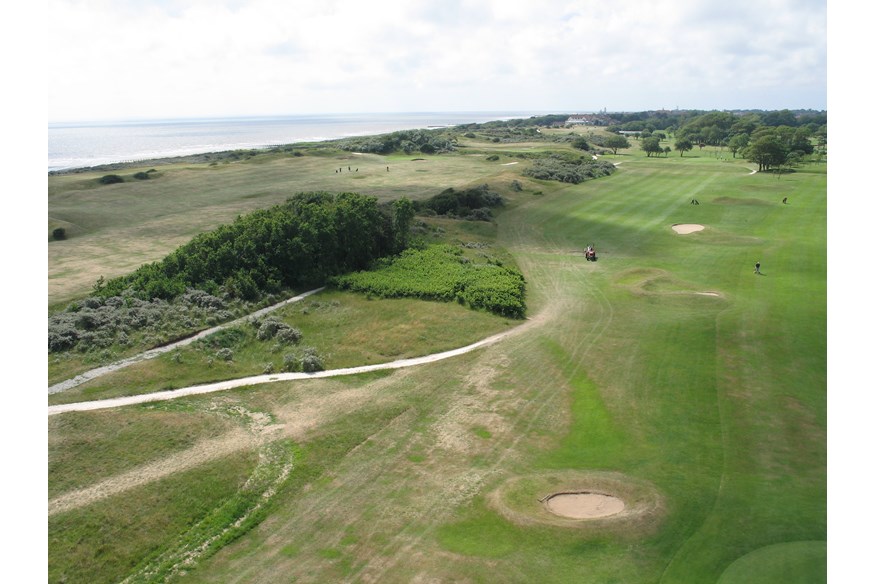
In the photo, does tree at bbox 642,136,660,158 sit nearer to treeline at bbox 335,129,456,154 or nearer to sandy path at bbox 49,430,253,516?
treeline at bbox 335,129,456,154

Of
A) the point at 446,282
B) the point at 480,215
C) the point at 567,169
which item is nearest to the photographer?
the point at 446,282

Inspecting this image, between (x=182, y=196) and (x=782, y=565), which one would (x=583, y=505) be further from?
(x=182, y=196)

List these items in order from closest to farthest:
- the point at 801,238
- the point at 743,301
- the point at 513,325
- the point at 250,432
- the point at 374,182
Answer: the point at 250,432
the point at 513,325
the point at 743,301
the point at 801,238
the point at 374,182

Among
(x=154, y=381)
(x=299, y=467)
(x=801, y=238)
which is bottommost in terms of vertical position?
(x=299, y=467)

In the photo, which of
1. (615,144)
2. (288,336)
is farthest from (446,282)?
(615,144)

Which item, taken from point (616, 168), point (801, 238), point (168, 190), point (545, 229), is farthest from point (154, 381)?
point (616, 168)

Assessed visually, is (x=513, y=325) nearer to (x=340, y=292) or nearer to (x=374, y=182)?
(x=340, y=292)
